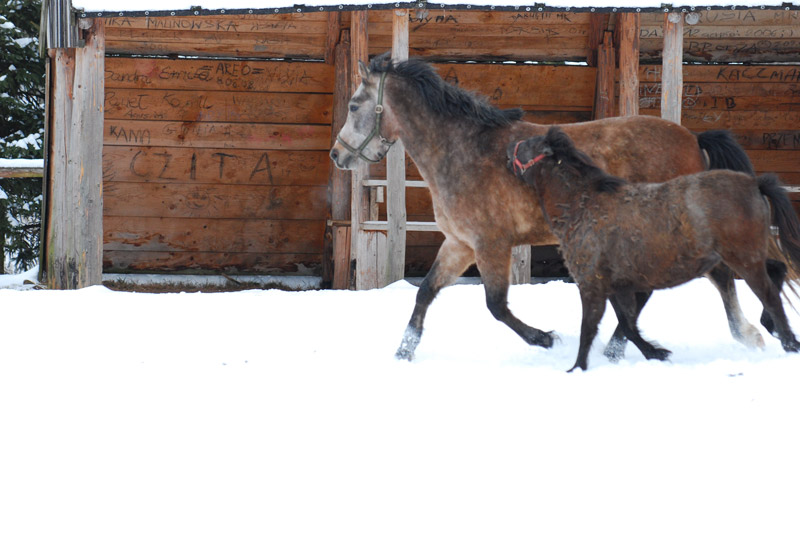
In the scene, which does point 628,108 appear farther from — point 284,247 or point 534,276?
point 284,247

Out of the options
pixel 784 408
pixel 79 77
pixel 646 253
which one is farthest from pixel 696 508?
pixel 79 77

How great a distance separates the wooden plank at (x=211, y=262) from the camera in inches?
497

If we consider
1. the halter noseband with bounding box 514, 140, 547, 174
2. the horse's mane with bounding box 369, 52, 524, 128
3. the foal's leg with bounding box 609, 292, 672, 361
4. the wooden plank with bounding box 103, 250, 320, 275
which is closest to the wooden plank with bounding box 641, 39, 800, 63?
the wooden plank with bounding box 103, 250, 320, 275

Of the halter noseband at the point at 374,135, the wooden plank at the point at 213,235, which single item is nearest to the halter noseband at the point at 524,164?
the halter noseband at the point at 374,135

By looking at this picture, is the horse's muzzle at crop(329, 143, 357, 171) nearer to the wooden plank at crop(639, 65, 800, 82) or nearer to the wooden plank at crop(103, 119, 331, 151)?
the wooden plank at crop(103, 119, 331, 151)

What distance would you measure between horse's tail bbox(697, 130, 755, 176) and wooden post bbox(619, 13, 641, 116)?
13.3ft

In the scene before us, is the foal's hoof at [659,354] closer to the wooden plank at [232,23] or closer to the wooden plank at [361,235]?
the wooden plank at [361,235]

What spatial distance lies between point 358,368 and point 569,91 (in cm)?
829

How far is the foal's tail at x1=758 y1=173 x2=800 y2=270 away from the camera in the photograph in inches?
178

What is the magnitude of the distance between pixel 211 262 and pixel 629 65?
6501mm

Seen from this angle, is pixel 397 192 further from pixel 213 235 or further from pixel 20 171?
pixel 20 171

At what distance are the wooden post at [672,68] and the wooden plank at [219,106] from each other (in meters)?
4.73

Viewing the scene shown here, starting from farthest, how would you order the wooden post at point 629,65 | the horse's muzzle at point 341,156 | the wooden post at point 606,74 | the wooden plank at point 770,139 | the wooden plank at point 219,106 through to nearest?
the wooden plank at point 770,139 < the wooden plank at point 219,106 < the wooden post at point 606,74 < the wooden post at point 629,65 < the horse's muzzle at point 341,156

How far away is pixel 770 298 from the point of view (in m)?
4.53
